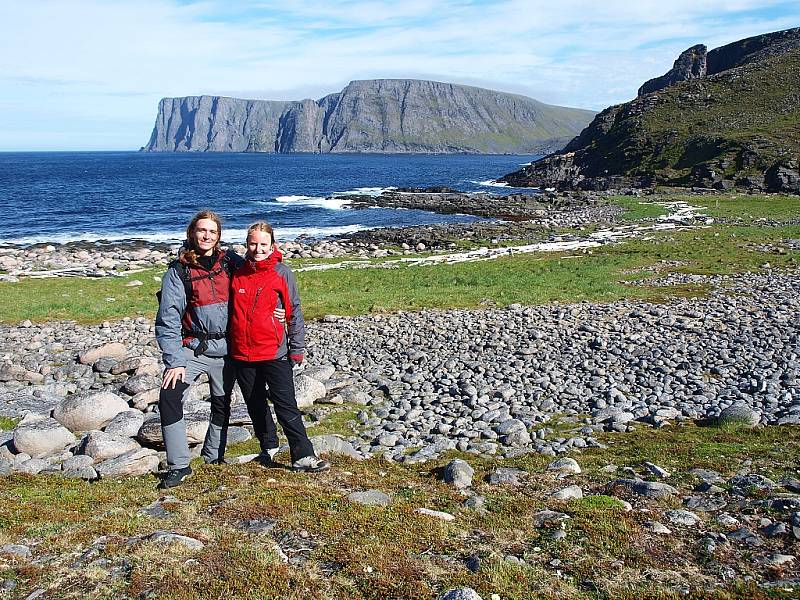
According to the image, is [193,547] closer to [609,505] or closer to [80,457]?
→ [80,457]

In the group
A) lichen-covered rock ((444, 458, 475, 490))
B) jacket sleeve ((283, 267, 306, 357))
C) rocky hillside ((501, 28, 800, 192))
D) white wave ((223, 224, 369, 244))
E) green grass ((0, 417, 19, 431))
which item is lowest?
green grass ((0, 417, 19, 431))

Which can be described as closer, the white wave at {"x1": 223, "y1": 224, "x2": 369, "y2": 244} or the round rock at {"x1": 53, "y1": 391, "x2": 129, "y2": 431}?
the round rock at {"x1": 53, "y1": 391, "x2": 129, "y2": 431}

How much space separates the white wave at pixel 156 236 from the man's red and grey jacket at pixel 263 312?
144 ft

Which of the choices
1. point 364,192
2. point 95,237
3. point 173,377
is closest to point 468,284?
point 173,377

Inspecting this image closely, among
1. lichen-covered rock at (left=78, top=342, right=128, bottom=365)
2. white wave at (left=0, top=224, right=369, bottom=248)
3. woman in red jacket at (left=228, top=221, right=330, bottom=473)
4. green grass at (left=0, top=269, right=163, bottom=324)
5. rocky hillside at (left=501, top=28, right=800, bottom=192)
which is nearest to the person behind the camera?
woman in red jacket at (left=228, top=221, right=330, bottom=473)

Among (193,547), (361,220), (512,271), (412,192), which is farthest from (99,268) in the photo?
(412,192)

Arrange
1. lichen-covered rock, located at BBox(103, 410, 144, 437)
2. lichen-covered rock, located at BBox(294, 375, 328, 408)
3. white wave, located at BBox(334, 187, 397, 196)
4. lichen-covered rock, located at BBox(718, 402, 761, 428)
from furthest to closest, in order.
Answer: white wave, located at BBox(334, 187, 397, 196)
lichen-covered rock, located at BBox(294, 375, 328, 408)
lichen-covered rock, located at BBox(718, 402, 761, 428)
lichen-covered rock, located at BBox(103, 410, 144, 437)

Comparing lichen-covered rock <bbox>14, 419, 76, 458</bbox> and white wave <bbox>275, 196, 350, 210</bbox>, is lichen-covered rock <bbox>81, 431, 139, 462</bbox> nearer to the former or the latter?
lichen-covered rock <bbox>14, 419, 76, 458</bbox>

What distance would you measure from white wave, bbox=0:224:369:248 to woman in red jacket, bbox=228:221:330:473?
43.8 m

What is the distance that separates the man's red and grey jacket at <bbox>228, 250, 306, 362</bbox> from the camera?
27.4 feet

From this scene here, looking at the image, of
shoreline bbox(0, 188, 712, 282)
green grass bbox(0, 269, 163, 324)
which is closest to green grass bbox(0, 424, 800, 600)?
green grass bbox(0, 269, 163, 324)

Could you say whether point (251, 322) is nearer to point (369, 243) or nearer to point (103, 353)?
point (103, 353)

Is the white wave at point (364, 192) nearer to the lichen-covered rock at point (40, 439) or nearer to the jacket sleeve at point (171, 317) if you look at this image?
the lichen-covered rock at point (40, 439)

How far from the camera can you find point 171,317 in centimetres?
811
